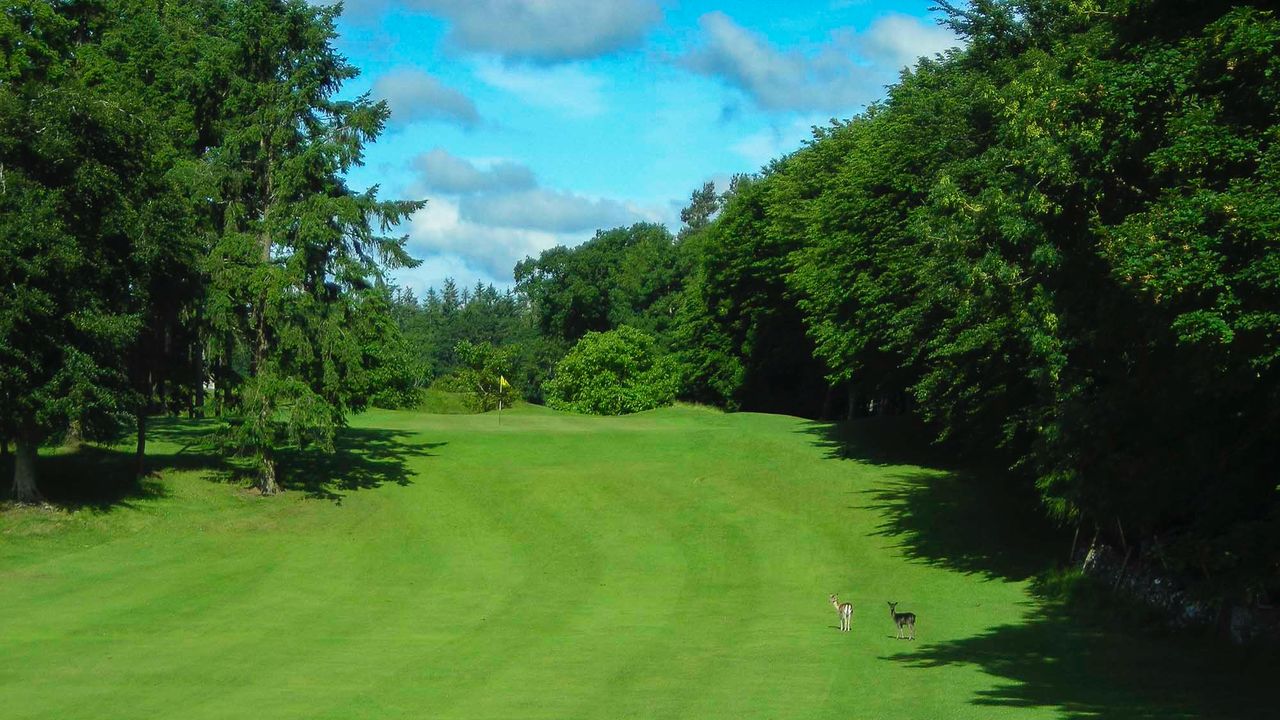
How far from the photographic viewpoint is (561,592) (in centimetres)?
3000

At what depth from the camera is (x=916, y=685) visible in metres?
18.7

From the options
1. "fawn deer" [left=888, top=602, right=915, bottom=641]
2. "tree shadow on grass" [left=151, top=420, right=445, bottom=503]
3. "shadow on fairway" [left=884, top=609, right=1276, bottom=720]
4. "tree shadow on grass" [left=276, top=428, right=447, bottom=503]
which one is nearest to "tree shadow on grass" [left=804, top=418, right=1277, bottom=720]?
Result: "shadow on fairway" [left=884, top=609, right=1276, bottom=720]

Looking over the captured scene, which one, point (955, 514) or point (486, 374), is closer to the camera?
point (955, 514)

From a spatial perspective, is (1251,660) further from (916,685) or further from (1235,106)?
(1235,106)

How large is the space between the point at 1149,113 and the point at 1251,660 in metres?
9.58

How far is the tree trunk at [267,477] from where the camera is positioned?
40094mm

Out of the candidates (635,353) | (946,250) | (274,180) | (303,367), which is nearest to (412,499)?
(303,367)

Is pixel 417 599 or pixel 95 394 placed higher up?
pixel 95 394

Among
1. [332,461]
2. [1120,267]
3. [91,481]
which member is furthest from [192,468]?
[1120,267]

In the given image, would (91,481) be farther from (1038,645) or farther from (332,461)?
(1038,645)

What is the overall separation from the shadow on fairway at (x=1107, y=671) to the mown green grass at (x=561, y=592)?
0.10 metres

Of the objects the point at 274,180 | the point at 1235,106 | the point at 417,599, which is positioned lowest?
the point at 417,599

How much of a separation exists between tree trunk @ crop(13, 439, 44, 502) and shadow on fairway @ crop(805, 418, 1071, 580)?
25258 millimetres

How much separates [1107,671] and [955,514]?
61.6 feet
